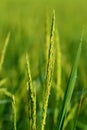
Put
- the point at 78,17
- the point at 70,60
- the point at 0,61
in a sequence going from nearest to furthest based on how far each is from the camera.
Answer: the point at 0,61 < the point at 70,60 < the point at 78,17

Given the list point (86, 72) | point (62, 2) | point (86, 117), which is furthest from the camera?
point (62, 2)

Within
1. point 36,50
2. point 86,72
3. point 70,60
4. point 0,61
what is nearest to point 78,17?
point 36,50

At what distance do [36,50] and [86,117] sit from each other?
1454 mm

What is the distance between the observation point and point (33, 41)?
140 inches

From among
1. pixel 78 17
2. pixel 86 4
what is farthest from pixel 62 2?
pixel 78 17

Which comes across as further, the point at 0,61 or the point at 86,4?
the point at 86,4

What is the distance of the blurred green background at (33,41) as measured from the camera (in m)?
1.68

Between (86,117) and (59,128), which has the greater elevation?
→ (59,128)

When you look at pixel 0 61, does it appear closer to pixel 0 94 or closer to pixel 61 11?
pixel 0 94

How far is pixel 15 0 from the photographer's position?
7.11 m

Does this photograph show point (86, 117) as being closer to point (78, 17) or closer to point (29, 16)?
point (29, 16)

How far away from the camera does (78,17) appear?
6066 millimetres

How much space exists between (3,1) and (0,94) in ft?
17.4

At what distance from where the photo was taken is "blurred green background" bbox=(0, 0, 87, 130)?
5.51 feet
